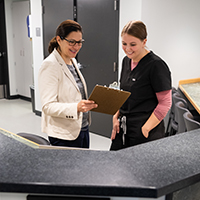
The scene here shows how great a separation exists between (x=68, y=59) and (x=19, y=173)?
1197mm

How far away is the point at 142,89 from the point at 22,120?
13.4 ft

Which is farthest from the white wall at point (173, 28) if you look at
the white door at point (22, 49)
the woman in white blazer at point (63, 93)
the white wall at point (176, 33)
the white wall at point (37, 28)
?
the white door at point (22, 49)

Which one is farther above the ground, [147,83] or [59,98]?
[147,83]

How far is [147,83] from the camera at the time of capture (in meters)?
1.94

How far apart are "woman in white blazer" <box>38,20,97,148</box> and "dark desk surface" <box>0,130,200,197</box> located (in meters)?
0.59

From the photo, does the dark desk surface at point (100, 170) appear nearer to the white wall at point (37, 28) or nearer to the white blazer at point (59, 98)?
the white blazer at point (59, 98)

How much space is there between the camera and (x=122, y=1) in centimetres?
413

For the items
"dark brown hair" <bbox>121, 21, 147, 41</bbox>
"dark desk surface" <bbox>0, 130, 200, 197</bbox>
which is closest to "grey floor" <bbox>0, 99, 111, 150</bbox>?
"dark brown hair" <bbox>121, 21, 147, 41</bbox>

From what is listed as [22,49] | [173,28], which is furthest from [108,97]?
[22,49]

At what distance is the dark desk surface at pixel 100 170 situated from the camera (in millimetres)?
1070

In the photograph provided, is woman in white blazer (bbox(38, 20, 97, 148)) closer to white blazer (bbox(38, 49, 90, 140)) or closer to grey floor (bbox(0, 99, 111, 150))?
white blazer (bbox(38, 49, 90, 140))

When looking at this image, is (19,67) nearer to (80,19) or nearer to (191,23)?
(80,19)

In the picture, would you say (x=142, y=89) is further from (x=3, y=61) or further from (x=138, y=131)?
(x=3, y=61)

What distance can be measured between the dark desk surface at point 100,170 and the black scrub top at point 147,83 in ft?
1.84
